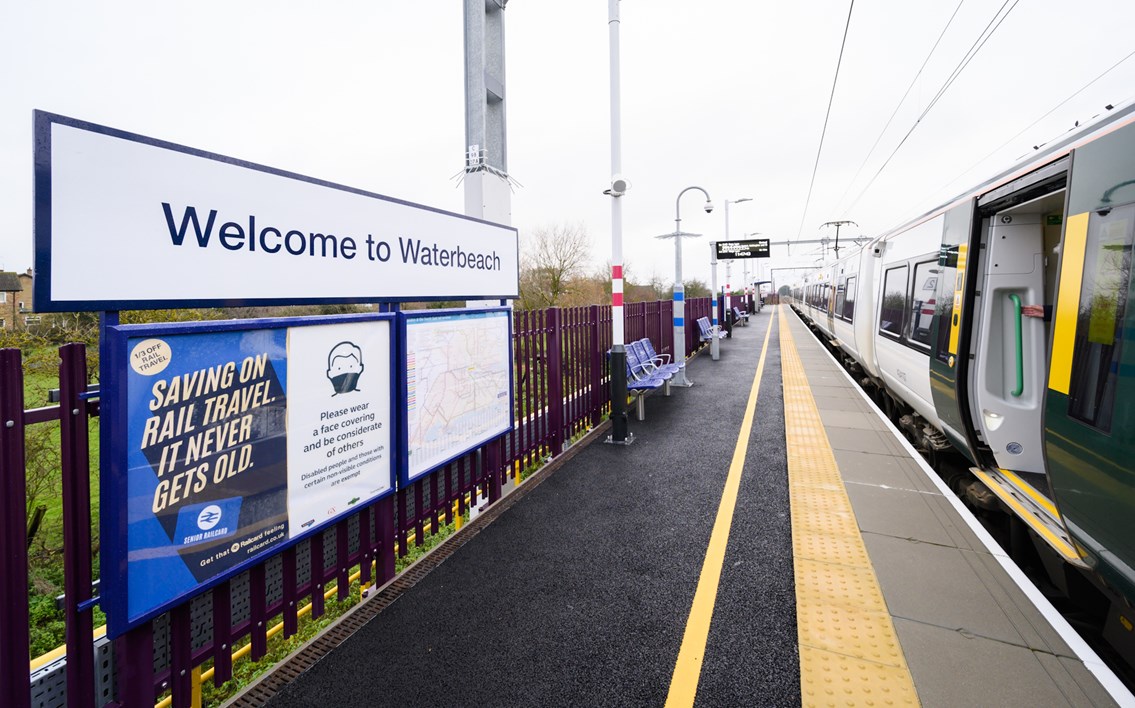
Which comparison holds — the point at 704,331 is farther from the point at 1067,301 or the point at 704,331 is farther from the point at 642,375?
the point at 1067,301

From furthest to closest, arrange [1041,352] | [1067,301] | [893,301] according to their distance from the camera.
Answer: [893,301], [1041,352], [1067,301]

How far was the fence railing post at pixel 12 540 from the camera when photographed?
169cm

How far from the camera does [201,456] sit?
7.13 ft

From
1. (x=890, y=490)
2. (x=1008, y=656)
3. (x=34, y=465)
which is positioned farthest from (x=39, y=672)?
(x=890, y=490)

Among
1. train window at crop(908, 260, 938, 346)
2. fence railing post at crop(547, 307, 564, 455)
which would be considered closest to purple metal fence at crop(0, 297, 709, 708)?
fence railing post at crop(547, 307, 564, 455)

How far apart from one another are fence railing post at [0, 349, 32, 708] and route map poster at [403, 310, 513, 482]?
179 cm

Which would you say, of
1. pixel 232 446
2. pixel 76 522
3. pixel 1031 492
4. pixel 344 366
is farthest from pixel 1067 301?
pixel 76 522

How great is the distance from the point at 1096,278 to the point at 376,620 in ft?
13.9

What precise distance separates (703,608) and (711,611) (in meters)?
0.05

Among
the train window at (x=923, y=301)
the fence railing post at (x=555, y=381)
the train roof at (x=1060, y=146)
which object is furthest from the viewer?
the fence railing post at (x=555, y=381)

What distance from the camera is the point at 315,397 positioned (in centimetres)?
272

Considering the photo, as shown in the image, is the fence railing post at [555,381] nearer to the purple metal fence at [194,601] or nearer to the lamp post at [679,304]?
the purple metal fence at [194,601]

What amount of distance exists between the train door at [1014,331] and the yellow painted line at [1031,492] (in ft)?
0.29

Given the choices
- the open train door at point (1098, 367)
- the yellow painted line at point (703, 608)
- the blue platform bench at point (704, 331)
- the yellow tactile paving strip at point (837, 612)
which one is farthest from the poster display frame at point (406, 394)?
the blue platform bench at point (704, 331)
